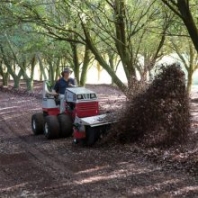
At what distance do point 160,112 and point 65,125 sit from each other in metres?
2.79

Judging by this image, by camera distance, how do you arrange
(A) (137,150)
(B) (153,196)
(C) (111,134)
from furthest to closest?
(C) (111,134)
(A) (137,150)
(B) (153,196)

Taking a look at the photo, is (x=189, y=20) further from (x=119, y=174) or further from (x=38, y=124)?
(x=38, y=124)

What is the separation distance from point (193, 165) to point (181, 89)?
2.04 metres

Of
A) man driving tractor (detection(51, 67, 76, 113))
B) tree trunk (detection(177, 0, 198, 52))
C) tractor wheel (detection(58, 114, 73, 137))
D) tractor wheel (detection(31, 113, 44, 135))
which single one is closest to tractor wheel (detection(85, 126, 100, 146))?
tractor wheel (detection(58, 114, 73, 137))

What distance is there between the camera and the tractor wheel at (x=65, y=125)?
31.7 ft

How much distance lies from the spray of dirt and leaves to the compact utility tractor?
440mm

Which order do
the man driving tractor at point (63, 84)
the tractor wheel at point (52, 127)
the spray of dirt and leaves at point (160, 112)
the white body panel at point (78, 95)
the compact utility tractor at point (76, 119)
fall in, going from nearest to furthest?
the spray of dirt and leaves at point (160, 112)
the compact utility tractor at point (76, 119)
the white body panel at point (78, 95)
the tractor wheel at point (52, 127)
the man driving tractor at point (63, 84)

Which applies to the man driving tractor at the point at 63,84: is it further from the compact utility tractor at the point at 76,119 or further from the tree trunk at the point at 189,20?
the tree trunk at the point at 189,20

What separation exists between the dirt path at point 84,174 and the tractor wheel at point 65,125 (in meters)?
0.63

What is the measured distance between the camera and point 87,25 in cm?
1122

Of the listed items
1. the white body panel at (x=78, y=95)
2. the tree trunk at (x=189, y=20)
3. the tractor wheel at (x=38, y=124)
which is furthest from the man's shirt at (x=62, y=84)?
the tree trunk at (x=189, y=20)

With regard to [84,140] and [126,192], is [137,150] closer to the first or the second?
[84,140]

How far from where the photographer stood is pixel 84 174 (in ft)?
20.7

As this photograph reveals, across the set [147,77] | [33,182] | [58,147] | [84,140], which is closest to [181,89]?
[147,77]
